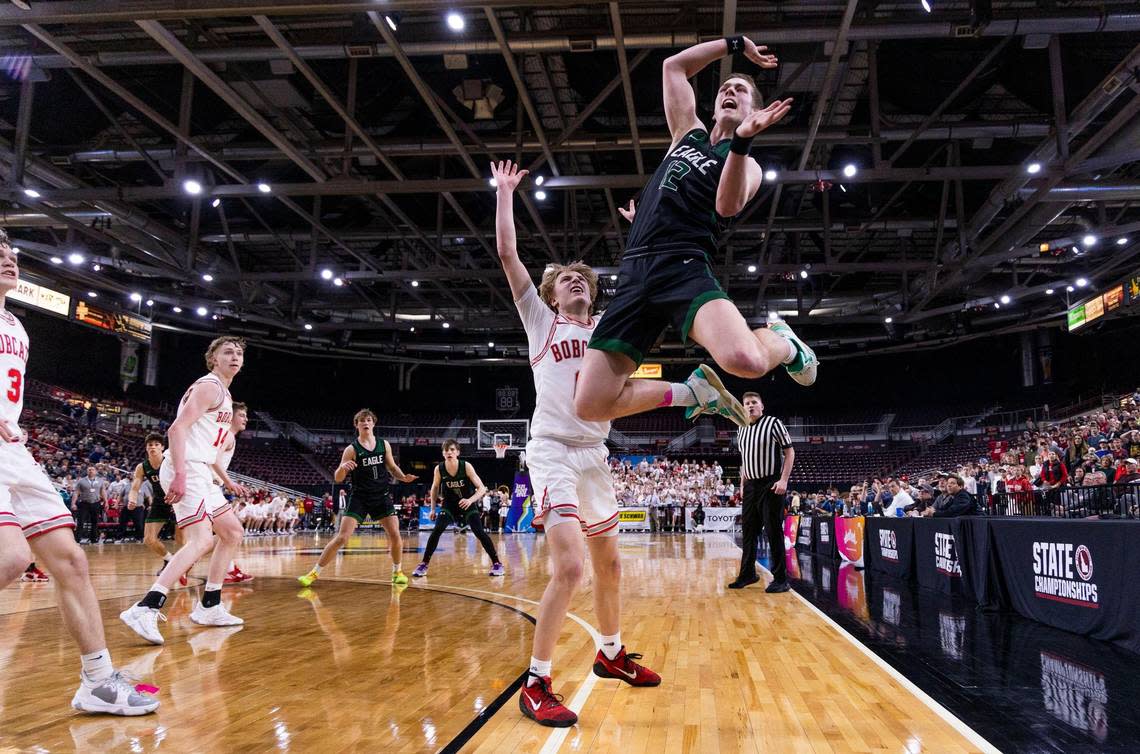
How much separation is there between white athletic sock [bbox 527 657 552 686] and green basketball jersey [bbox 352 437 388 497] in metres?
5.69

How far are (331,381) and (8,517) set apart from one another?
3819cm

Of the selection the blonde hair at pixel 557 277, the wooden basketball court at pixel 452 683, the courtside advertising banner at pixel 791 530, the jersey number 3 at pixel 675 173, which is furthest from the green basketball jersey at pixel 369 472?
the courtside advertising banner at pixel 791 530

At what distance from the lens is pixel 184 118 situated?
39.6 feet

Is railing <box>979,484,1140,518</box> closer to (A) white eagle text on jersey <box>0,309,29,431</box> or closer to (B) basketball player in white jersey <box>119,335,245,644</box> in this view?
(B) basketball player in white jersey <box>119,335,245,644</box>

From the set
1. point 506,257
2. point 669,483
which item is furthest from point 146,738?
point 669,483

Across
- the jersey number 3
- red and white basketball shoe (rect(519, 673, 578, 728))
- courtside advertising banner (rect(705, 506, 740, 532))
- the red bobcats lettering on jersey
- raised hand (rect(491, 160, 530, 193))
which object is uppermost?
raised hand (rect(491, 160, 530, 193))

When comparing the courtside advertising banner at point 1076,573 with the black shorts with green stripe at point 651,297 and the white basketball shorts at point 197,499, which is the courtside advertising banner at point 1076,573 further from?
the white basketball shorts at point 197,499

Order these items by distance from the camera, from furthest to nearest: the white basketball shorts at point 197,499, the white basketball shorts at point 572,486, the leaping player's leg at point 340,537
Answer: the leaping player's leg at point 340,537 → the white basketball shorts at point 197,499 → the white basketball shorts at point 572,486

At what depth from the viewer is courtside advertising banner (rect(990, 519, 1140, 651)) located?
4.73m

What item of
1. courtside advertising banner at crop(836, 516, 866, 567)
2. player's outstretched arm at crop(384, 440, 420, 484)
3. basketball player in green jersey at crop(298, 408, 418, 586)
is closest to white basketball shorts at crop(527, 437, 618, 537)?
player's outstretched arm at crop(384, 440, 420, 484)

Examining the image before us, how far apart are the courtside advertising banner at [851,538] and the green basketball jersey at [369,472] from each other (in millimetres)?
7394

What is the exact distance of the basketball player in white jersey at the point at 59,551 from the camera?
3.12 metres

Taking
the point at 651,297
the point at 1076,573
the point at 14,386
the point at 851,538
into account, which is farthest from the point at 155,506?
the point at 851,538

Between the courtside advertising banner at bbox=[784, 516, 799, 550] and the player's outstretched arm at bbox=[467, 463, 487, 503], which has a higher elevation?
the player's outstretched arm at bbox=[467, 463, 487, 503]
